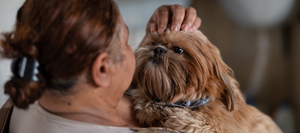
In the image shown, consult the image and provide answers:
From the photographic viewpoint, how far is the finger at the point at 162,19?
121 cm

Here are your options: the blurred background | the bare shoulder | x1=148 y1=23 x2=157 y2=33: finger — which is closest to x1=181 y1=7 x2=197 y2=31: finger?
x1=148 y1=23 x2=157 y2=33: finger

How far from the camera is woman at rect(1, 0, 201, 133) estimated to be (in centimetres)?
72

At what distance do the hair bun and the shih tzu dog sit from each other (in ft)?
1.81

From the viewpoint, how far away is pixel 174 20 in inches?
47.2

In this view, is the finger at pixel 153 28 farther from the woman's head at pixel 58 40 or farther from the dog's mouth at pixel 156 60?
the woman's head at pixel 58 40

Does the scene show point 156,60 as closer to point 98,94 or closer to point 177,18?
point 177,18

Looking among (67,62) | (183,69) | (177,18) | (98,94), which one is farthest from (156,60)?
(67,62)

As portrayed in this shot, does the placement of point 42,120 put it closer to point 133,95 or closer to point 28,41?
point 28,41

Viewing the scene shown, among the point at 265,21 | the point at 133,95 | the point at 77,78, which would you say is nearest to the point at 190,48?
the point at 133,95

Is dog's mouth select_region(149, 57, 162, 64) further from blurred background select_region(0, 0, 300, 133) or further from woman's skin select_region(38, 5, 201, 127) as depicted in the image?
blurred background select_region(0, 0, 300, 133)

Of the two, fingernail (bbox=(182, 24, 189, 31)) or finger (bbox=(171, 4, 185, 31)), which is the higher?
finger (bbox=(171, 4, 185, 31))

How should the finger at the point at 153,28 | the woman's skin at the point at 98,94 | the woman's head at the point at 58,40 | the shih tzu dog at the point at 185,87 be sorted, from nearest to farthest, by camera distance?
the woman's head at the point at 58,40 → the woman's skin at the point at 98,94 → the shih tzu dog at the point at 185,87 → the finger at the point at 153,28

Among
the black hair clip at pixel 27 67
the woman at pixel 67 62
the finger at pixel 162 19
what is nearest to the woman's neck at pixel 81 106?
the woman at pixel 67 62

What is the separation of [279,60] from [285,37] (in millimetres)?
369
